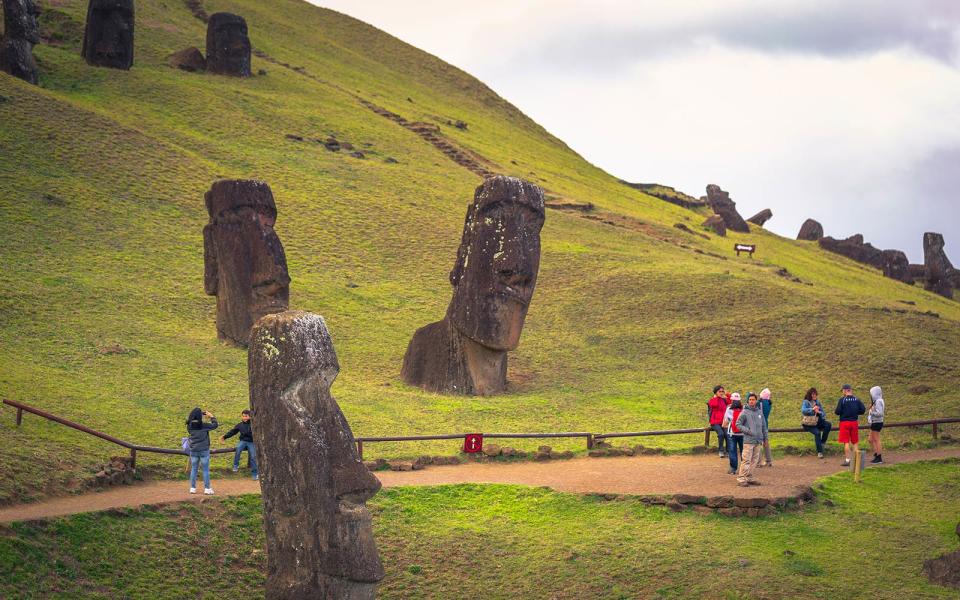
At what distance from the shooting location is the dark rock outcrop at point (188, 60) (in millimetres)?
71750

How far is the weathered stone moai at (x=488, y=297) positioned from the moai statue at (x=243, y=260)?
4971mm

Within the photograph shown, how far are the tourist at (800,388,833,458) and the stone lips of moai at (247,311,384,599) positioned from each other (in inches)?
557

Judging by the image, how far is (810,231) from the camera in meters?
93.1

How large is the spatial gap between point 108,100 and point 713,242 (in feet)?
102

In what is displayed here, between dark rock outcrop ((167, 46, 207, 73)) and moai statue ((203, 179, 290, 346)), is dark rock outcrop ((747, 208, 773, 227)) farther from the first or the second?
moai statue ((203, 179, 290, 346))

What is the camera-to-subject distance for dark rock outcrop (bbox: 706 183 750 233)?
84.2 metres

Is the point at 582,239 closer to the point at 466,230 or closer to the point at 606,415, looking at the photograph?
the point at 466,230

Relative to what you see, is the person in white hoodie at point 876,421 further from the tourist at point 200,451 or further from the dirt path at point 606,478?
the tourist at point 200,451

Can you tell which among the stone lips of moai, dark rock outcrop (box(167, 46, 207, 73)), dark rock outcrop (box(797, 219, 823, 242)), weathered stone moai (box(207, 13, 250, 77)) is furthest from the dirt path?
dark rock outcrop (box(797, 219, 823, 242))

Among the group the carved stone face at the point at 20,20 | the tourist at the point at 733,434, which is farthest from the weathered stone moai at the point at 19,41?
the tourist at the point at 733,434

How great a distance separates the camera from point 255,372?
18.5 m

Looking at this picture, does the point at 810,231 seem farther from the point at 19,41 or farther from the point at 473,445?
the point at 473,445

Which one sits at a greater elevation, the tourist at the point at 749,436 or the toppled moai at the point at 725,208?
the toppled moai at the point at 725,208

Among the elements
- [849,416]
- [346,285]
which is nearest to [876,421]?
[849,416]
